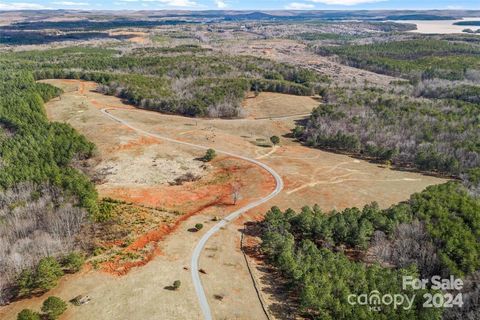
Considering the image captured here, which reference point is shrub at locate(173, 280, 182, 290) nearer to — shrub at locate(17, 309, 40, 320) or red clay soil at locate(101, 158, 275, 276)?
red clay soil at locate(101, 158, 275, 276)

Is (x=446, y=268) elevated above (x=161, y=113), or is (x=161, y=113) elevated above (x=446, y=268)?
(x=161, y=113)

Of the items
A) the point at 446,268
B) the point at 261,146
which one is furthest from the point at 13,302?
the point at 261,146

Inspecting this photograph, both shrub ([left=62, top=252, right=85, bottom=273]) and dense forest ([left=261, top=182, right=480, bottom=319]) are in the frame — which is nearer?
dense forest ([left=261, top=182, right=480, bottom=319])

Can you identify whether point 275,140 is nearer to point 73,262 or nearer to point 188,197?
point 188,197

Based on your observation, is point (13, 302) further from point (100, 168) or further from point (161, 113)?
point (161, 113)

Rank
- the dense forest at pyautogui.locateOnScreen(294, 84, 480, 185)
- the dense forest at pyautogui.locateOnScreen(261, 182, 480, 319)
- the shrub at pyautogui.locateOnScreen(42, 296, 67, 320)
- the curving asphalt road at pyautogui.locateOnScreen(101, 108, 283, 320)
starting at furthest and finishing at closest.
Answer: the dense forest at pyautogui.locateOnScreen(294, 84, 480, 185) < the curving asphalt road at pyautogui.locateOnScreen(101, 108, 283, 320) < the dense forest at pyautogui.locateOnScreen(261, 182, 480, 319) < the shrub at pyautogui.locateOnScreen(42, 296, 67, 320)

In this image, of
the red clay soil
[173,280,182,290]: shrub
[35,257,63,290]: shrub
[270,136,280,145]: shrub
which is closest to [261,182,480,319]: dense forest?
the red clay soil
